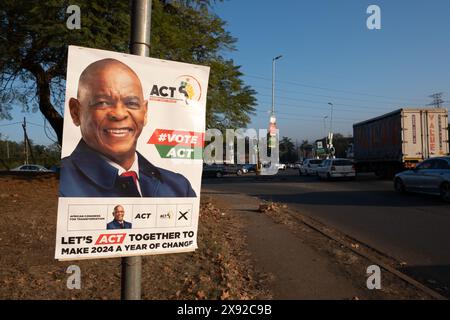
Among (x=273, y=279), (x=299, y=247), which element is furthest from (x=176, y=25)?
(x=273, y=279)

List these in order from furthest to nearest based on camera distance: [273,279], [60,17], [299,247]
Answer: [60,17]
[299,247]
[273,279]

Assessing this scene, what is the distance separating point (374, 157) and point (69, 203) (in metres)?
27.5

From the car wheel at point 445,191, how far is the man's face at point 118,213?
13835 mm

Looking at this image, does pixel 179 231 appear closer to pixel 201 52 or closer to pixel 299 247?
pixel 299 247

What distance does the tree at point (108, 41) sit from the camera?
10875mm

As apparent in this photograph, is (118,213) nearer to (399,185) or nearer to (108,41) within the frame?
(108,41)

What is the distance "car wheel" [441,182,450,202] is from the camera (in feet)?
46.8

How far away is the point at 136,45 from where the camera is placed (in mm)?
2920

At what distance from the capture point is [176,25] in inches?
497

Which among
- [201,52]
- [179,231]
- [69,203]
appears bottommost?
[179,231]

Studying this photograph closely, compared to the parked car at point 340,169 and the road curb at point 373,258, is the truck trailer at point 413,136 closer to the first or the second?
the parked car at point 340,169

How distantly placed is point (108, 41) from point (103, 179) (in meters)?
8.91
